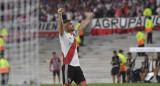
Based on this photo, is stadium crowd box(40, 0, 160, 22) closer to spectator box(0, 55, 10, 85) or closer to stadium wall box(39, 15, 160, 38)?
stadium wall box(39, 15, 160, 38)

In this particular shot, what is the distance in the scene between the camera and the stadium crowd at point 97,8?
32.2 m

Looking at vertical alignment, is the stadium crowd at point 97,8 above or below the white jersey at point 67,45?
above

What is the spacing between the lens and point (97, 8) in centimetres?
3338

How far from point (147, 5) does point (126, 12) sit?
4.46ft

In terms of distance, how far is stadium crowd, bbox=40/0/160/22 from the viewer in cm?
3225

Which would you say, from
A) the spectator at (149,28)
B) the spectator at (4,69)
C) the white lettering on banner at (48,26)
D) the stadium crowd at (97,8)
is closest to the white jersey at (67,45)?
the spectator at (4,69)

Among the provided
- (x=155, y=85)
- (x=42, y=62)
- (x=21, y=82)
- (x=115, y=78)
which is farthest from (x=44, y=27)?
(x=21, y=82)

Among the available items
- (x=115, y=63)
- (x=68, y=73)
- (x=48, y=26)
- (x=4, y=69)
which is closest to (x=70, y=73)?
(x=68, y=73)

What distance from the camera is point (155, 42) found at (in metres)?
29.7

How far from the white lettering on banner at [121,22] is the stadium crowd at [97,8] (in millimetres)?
394

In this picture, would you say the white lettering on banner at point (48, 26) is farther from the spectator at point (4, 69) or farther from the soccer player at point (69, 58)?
the soccer player at point (69, 58)

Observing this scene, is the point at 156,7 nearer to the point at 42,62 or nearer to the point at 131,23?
the point at 131,23

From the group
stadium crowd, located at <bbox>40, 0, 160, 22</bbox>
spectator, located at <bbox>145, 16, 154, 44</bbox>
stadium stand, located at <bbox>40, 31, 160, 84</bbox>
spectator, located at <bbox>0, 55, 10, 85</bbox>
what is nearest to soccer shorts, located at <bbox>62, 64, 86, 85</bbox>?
spectator, located at <bbox>0, 55, 10, 85</bbox>

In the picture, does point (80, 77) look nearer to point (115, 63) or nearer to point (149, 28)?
point (115, 63)
